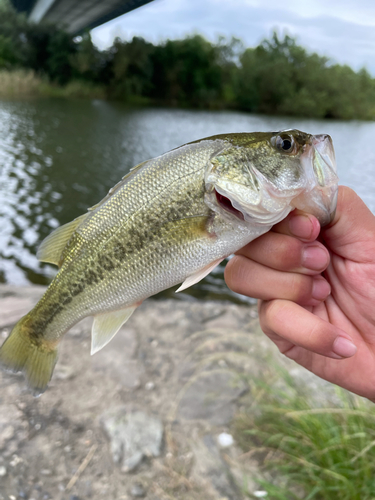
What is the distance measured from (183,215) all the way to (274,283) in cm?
59

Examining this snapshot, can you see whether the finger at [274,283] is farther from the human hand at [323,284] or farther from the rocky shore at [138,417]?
the rocky shore at [138,417]

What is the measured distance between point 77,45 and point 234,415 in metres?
54.1

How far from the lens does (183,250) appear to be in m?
1.69

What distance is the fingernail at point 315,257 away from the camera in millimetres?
1748

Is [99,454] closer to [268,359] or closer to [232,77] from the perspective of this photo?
[268,359]

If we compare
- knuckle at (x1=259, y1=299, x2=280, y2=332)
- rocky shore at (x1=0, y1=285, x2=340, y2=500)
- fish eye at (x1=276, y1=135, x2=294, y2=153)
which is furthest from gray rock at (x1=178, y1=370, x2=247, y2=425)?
fish eye at (x1=276, y1=135, x2=294, y2=153)

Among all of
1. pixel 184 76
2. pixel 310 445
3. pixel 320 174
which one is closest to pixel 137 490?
pixel 310 445

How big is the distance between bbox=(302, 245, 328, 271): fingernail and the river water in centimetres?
636

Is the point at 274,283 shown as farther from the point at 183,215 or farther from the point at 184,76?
the point at 184,76

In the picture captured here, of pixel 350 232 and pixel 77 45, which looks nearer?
pixel 350 232

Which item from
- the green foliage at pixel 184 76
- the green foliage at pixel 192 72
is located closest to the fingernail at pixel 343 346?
the green foliage at pixel 192 72

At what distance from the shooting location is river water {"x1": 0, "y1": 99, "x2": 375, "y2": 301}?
29.7ft

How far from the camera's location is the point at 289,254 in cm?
176

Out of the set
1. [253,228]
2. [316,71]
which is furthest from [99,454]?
[316,71]
